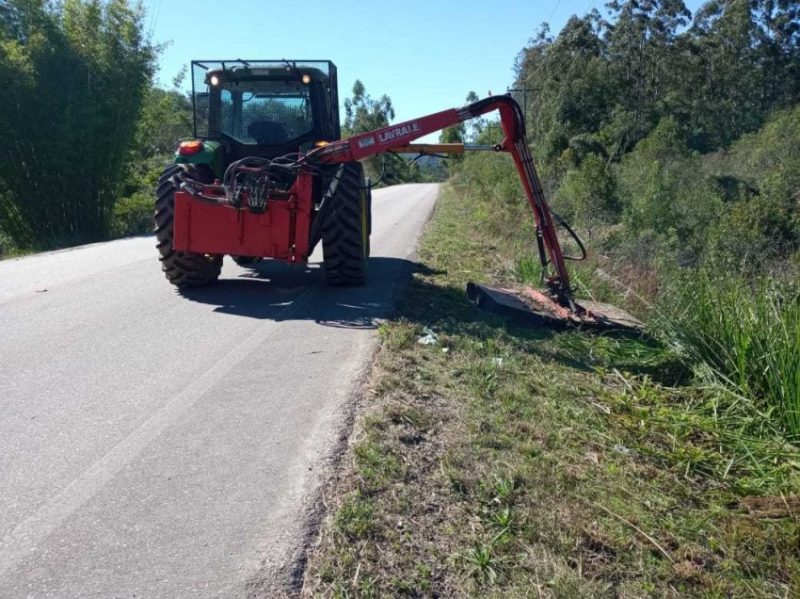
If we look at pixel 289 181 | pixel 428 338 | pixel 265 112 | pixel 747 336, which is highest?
pixel 265 112

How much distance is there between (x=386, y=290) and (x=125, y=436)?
16.4 ft

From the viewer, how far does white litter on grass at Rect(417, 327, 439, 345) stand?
21.5 ft

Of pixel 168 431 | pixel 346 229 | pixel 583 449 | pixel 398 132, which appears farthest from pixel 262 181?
pixel 583 449

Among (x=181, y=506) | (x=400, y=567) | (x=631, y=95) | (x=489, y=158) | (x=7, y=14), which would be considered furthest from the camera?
(x=631, y=95)

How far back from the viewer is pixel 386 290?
9094 mm

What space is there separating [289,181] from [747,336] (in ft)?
17.8

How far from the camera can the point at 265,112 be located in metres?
9.79

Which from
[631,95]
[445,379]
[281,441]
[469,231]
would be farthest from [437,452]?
[631,95]

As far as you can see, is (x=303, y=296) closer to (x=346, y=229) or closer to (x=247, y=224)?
(x=346, y=229)

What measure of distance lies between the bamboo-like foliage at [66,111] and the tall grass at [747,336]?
1496 cm

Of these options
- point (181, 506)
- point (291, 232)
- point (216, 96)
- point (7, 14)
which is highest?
point (7, 14)

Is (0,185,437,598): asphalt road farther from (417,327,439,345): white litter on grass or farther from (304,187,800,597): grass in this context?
(417,327,439,345): white litter on grass

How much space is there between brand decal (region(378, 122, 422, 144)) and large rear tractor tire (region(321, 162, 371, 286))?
2.80 ft

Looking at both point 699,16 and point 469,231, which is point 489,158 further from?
point 699,16
